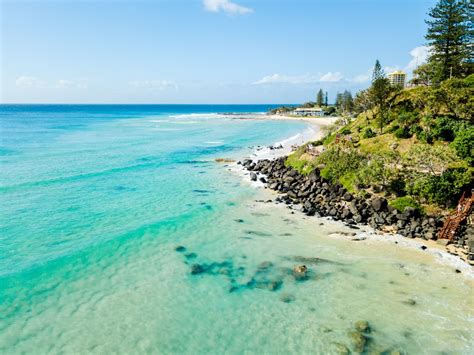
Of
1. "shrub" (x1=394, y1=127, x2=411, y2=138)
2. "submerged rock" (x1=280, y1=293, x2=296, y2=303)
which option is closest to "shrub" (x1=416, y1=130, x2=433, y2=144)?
"shrub" (x1=394, y1=127, x2=411, y2=138)

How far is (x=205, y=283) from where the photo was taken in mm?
18016

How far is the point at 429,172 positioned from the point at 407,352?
1833cm

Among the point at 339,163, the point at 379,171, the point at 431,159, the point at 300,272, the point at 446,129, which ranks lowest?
the point at 300,272

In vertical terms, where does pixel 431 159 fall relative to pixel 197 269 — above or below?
above

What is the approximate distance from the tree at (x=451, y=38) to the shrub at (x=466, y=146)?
24.3 m

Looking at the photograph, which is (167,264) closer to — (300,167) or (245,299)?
(245,299)

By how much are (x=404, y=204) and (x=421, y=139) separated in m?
12.3

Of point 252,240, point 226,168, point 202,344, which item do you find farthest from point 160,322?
point 226,168

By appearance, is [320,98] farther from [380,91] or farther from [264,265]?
[264,265]

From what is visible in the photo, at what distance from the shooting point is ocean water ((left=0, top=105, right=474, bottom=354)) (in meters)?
13.9

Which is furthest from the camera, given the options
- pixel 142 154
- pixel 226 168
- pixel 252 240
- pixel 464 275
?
pixel 142 154

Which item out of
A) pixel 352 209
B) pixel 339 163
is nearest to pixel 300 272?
pixel 352 209

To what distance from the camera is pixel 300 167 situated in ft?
133

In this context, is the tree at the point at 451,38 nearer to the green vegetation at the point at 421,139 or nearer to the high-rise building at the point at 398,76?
the green vegetation at the point at 421,139
